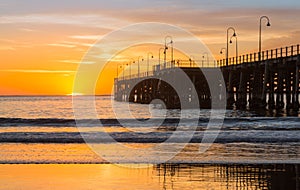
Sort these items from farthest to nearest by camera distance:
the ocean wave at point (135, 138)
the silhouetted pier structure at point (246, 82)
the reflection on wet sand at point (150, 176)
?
the silhouetted pier structure at point (246, 82), the ocean wave at point (135, 138), the reflection on wet sand at point (150, 176)

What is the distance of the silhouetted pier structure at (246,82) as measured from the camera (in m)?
45.3

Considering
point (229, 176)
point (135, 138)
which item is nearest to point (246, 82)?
point (135, 138)

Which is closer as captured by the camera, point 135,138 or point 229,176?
point 229,176

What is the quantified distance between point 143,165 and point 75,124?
21630mm

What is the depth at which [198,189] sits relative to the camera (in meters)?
12.0

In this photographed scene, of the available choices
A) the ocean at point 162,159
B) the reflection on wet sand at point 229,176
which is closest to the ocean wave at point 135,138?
the ocean at point 162,159

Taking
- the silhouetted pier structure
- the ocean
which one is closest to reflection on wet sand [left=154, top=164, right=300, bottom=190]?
the ocean

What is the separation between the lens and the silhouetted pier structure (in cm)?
4528

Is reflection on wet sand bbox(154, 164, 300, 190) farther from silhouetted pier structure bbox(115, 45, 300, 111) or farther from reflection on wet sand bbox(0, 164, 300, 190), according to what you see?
silhouetted pier structure bbox(115, 45, 300, 111)

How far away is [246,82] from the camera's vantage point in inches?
2272

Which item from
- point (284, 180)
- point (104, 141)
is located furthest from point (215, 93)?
point (284, 180)

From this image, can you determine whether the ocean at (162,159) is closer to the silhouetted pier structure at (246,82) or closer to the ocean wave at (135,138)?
the ocean wave at (135,138)

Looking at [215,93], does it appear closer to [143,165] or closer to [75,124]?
[75,124]

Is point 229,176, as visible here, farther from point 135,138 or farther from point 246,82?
point 246,82
